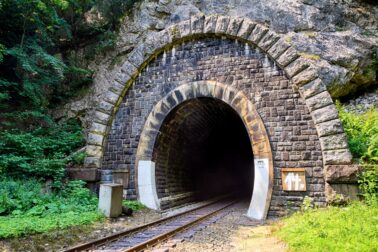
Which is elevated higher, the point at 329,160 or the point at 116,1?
the point at 116,1

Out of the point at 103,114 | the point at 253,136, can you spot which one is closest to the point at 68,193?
the point at 103,114

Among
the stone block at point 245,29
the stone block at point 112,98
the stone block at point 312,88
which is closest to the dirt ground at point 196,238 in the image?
the stone block at point 312,88

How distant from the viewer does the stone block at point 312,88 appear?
8.50m

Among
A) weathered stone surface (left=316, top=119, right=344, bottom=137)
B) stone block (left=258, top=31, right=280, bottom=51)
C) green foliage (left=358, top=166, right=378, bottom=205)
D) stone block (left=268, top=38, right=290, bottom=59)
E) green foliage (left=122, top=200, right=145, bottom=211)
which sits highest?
stone block (left=258, top=31, right=280, bottom=51)

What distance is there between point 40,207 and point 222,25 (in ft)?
23.0

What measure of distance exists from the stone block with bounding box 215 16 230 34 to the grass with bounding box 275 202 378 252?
570cm

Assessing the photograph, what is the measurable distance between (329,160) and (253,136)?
78.2 inches

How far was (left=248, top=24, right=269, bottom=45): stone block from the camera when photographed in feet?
30.5

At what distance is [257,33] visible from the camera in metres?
9.35

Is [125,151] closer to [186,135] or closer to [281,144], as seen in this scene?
[186,135]

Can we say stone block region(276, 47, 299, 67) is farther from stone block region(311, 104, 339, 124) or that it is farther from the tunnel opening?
the tunnel opening

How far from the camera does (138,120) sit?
10.4 metres

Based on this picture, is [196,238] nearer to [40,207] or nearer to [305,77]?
[40,207]

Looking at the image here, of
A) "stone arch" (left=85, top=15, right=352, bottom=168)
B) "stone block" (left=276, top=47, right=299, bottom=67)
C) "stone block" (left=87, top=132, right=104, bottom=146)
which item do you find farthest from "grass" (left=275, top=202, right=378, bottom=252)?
"stone block" (left=87, top=132, right=104, bottom=146)
